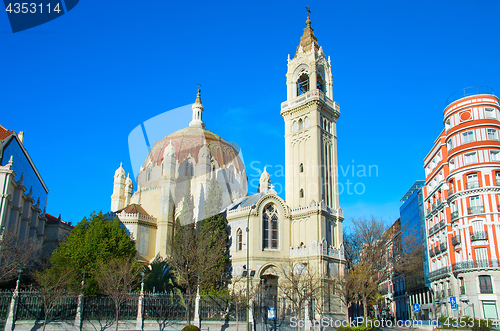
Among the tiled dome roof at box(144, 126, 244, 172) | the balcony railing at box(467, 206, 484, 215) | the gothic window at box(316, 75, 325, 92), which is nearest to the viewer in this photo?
the balcony railing at box(467, 206, 484, 215)

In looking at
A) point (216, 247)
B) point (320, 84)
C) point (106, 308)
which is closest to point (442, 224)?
point (320, 84)

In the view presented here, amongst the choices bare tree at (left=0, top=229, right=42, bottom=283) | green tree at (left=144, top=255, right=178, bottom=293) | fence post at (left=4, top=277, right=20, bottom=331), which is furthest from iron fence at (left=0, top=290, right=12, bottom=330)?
green tree at (left=144, top=255, right=178, bottom=293)

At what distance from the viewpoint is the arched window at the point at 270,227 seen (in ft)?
142

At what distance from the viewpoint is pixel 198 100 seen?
73562 millimetres

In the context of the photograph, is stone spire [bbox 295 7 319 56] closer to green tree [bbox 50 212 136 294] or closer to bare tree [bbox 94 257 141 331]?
green tree [bbox 50 212 136 294]

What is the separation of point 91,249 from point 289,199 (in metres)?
21.8

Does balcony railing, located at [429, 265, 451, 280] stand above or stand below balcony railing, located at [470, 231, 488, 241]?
below

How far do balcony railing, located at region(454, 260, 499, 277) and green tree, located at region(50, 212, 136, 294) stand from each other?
96.2ft

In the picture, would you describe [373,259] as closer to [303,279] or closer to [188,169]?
[303,279]

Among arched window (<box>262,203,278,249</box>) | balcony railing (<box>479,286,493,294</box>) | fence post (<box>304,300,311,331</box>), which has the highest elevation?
arched window (<box>262,203,278,249</box>)

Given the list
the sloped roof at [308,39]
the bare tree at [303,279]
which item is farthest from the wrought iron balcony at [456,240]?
the sloped roof at [308,39]

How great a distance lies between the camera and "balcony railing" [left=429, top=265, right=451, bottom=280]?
4084 centimetres

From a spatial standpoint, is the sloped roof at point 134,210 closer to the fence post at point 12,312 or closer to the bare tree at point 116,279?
the bare tree at point 116,279

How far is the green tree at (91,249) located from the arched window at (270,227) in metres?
13.3
